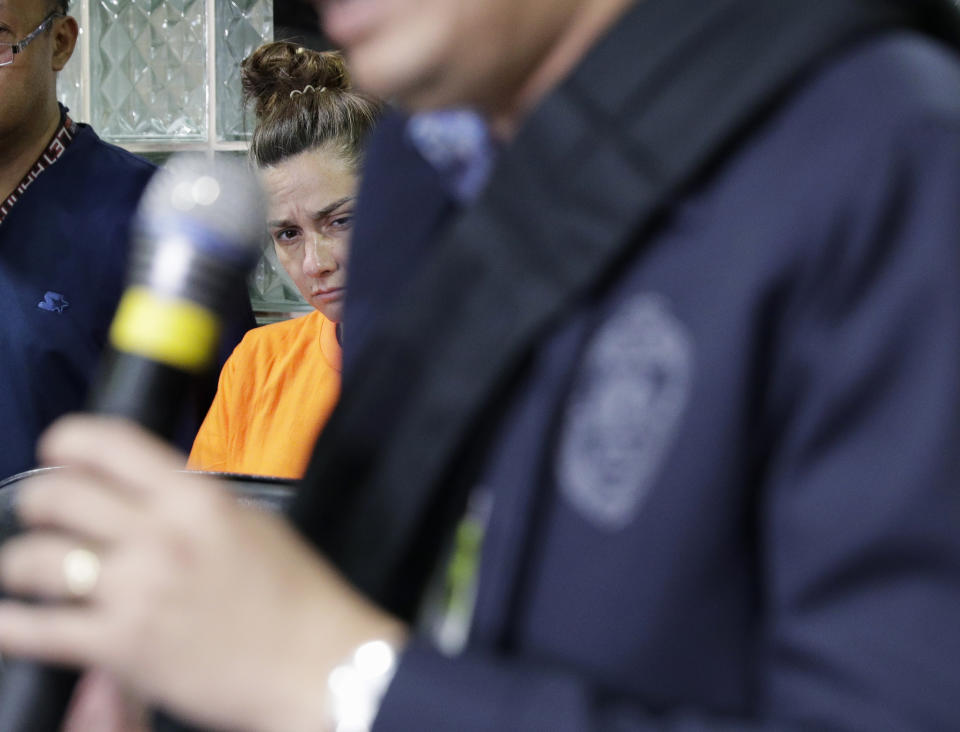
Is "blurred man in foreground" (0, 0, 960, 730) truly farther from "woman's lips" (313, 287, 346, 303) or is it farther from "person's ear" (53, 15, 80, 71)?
"person's ear" (53, 15, 80, 71)

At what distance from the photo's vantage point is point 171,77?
329 cm

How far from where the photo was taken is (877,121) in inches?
15.5

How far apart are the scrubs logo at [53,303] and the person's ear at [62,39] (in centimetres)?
40

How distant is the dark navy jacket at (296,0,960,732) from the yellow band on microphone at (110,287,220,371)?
127mm

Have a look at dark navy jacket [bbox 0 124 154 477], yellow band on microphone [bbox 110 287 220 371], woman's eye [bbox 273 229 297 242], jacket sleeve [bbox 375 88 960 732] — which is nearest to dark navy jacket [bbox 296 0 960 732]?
jacket sleeve [bbox 375 88 960 732]

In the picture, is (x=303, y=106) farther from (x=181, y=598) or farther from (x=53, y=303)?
(x=181, y=598)

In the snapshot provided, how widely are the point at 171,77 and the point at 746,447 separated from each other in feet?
10.5

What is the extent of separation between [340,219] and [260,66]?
1.28 ft

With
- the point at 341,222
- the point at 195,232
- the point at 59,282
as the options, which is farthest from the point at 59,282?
the point at 195,232

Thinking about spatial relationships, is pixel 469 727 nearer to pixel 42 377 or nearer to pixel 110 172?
pixel 42 377

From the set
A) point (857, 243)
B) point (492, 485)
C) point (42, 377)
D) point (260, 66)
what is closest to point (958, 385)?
point (857, 243)

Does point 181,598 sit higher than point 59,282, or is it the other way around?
point 181,598

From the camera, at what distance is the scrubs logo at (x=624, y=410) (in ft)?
1.34

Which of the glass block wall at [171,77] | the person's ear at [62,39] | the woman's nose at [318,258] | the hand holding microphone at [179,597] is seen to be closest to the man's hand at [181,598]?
the hand holding microphone at [179,597]
